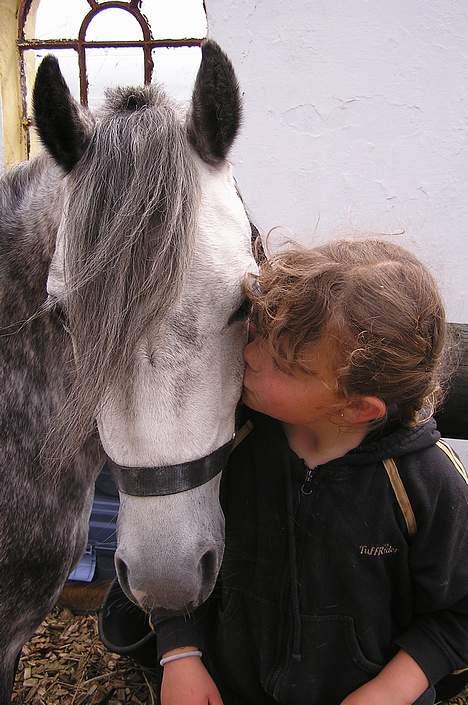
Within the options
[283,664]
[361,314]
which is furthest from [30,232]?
[283,664]

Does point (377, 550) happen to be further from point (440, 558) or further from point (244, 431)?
point (244, 431)

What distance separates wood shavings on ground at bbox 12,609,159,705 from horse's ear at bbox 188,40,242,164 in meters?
1.37

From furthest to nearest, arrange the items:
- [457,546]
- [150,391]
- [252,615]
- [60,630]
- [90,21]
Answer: [90,21] < [60,630] < [252,615] < [457,546] < [150,391]

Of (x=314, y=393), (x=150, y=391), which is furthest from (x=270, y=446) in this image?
(x=150, y=391)

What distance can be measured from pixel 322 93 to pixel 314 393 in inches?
66.4

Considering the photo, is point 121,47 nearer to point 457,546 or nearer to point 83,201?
point 83,201

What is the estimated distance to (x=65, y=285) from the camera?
796 mm

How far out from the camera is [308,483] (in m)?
0.98

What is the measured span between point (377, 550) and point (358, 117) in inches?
67.1

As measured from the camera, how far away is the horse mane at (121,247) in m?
0.76

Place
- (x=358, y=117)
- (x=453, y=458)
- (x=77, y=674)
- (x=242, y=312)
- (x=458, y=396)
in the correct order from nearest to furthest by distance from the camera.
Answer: (x=242, y=312) < (x=453, y=458) < (x=458, y=396) < (x=77, y=674) < (x=358, y=117)

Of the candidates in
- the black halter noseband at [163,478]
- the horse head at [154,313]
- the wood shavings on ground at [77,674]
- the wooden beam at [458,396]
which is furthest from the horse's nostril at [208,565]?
the wood shavings on ground at [77,674]

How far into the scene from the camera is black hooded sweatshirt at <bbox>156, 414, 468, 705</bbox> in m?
0.94

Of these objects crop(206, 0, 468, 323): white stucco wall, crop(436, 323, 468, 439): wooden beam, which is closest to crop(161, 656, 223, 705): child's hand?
crop(436, 323, 468, 439): wooden beam
